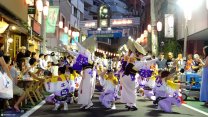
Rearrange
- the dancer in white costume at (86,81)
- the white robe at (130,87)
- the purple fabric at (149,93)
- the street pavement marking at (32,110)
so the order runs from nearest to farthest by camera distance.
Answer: the street pavement marking at (32,110), the white robe at (130,87), the dancer in white costume at (86,81), the purple fabric at (149,93)

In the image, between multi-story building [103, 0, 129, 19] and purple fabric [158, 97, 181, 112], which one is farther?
multi-story building [103, 0, 129, 19]

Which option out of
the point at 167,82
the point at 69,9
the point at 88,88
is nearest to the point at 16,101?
the point at 88,88

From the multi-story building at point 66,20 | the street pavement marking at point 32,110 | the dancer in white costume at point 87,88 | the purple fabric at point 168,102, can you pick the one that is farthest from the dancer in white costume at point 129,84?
the multi-story building at point 66,20

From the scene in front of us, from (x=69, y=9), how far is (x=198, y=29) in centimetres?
3572

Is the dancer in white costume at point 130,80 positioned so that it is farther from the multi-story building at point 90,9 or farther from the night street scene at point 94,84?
the multi-story building at point 90,9

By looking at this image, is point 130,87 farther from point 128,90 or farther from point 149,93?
point 149,93

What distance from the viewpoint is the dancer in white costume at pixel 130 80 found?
11586 millimetres

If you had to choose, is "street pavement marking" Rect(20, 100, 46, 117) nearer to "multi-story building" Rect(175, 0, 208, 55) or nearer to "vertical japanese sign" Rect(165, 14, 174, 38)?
"multi-story building" Rect(175, 0, 208, 55)

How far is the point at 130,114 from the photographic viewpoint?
10477 mm

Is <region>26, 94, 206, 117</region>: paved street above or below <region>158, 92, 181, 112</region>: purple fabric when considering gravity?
below

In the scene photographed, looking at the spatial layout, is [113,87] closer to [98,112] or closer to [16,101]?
[98,112]

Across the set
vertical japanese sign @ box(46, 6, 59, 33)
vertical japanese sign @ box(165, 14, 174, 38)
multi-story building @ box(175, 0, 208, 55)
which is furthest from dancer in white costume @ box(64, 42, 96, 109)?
vertical japanese sign @ box(46, 6, 59, 33)

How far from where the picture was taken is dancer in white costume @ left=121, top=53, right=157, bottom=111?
11586 mm

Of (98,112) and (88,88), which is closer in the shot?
(98,112)
